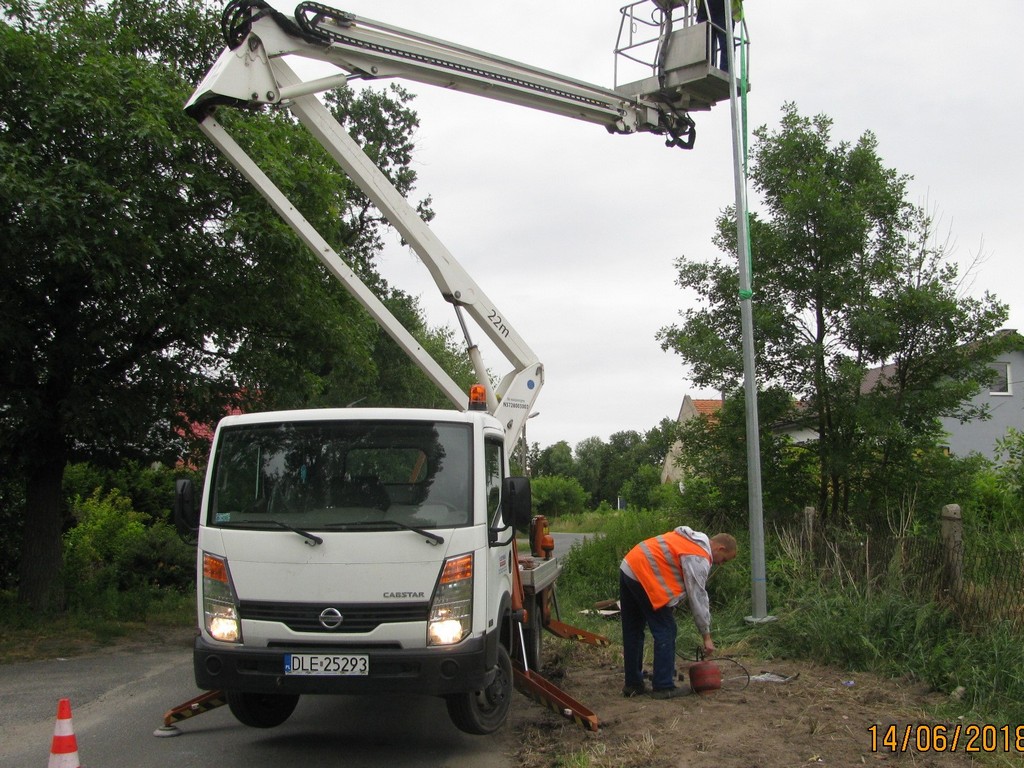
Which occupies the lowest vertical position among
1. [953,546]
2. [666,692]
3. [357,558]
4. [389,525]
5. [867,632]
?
[666,692]

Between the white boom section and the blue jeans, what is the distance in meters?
1.72

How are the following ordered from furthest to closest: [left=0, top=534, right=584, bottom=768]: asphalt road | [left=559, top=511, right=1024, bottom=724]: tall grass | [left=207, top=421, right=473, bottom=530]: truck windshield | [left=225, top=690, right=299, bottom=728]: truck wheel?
1. [left=559, top=511, right=1024, bottom=724]: tall grass
2. [left=225, top=690, right=299, bottom=728]: truck wheel
3. [left=0, top=534, right=584, bottom=768]: asphalt road
4. [left=207, top=421, right=473, bottom=530]: truck windshield

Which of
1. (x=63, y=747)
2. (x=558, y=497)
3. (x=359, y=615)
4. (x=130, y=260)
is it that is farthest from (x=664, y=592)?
(x=558, y=497)

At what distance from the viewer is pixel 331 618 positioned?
19.5ft

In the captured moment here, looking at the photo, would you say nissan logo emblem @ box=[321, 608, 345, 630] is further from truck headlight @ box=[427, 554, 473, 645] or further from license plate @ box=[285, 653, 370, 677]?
truck headlight @ box=[427, 554, 473, 645]

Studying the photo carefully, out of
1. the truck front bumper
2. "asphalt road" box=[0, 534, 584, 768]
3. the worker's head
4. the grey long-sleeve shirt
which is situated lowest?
"asphalt road" box=[0, 534, 584, 768]

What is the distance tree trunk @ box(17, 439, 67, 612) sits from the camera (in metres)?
12.6

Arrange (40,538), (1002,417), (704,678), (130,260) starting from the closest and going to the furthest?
1. (704,678)
2. (130,260)
3. (40,538)
4. (1002,417)

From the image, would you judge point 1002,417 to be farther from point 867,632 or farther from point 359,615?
point 359,615

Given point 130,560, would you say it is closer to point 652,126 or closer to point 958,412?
point 652,126

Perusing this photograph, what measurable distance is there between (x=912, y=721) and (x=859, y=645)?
1.98 m

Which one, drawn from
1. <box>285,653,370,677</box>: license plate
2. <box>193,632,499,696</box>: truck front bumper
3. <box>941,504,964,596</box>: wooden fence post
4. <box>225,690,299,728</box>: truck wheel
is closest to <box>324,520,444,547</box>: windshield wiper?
<box>193,632,499,696</box>: truck front bumper

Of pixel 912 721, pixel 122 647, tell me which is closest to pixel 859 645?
pixel 912 721

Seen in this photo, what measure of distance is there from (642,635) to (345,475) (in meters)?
3.21
